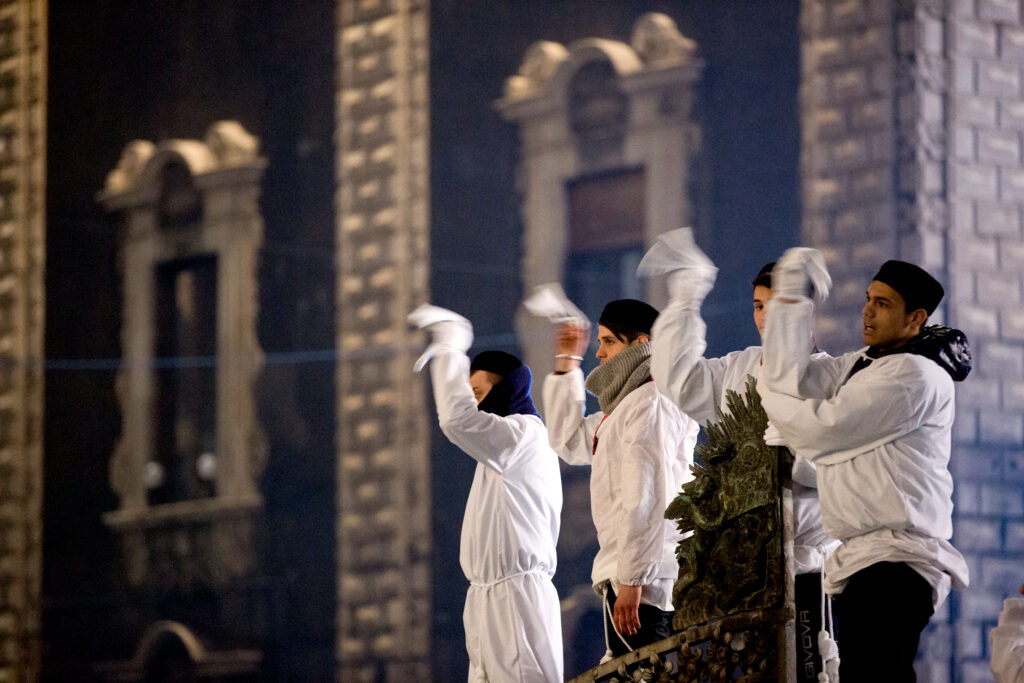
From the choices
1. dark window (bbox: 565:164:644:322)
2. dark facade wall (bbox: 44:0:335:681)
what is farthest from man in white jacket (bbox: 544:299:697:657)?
dark facade wall (bbox: 44:0:335:681)

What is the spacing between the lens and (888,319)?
3.60 m

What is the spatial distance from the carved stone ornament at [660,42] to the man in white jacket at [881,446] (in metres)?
6.14

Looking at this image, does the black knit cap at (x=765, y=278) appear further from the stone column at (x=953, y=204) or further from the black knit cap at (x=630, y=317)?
the stone column at (x=953, y=204)

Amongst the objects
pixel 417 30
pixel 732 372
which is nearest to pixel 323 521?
pixel 417 30

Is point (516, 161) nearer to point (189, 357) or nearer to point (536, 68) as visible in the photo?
point (536, 68)

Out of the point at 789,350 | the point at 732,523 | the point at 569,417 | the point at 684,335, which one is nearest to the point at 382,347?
the point at 569,417

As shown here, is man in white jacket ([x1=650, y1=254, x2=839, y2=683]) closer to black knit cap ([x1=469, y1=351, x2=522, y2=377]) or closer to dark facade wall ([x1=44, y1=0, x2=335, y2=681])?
black knit cap ([x1=469, y1=351, x2=522, y2=377])

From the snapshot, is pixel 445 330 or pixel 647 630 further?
pixel 445 330

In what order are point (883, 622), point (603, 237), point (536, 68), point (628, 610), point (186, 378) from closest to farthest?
point (883, 622), point (628, 610), point (603, 237), point (536, 68), point (186, 378)

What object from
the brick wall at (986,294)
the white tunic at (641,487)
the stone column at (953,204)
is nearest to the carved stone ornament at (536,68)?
the stone column at (953,204)

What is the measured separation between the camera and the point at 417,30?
34.6 ft

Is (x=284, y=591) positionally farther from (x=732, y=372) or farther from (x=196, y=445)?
(x=732, y=372)

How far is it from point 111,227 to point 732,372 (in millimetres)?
8493

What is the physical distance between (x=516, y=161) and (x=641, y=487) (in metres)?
6.20
